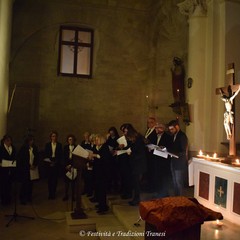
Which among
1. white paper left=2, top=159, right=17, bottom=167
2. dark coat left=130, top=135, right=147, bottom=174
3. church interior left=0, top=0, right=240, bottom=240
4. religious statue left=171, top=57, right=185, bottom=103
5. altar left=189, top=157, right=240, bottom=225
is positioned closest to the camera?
altar left=189, top=157, right=240, bottom=225

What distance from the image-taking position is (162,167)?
5613mm

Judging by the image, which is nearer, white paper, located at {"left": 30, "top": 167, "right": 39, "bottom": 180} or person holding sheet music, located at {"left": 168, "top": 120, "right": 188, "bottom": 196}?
person holding sheet music, located at {"left": 168, "top": 120, "right": 188, "bottom": 196}

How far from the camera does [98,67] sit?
36.2ft

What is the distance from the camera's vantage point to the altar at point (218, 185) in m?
4.41

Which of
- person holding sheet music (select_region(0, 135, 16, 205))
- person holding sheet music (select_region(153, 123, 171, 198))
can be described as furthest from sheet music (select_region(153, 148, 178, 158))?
person holding sheet music (select_region(0, 135, 16, 205))

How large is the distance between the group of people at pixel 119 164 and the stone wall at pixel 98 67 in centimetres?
319

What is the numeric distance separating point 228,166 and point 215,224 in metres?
0.88

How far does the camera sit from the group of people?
5.48 metres

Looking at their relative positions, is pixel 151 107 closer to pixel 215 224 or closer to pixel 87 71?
pixel 87 71

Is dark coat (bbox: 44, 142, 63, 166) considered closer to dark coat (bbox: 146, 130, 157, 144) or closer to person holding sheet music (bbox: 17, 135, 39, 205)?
person holding sheet music (bbox: 17, 135, 39, 205)

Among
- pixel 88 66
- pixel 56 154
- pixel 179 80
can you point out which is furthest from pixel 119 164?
pixel 88 66

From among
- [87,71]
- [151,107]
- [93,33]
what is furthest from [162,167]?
[93,33]

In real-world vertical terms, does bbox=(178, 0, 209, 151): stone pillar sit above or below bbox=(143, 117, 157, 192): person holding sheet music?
above

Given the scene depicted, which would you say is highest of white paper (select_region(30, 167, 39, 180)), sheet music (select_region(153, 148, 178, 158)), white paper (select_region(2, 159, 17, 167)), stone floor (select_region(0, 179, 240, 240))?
sheet music (select_region(153, 148, 178, 158))
